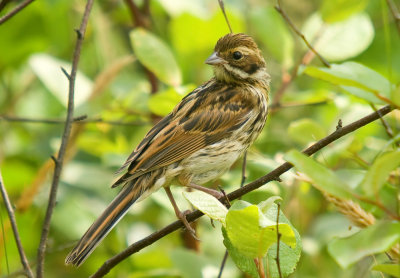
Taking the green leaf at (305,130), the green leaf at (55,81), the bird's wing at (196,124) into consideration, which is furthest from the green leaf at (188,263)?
the green leaf at (55,81)

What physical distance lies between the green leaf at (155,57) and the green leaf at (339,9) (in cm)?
94

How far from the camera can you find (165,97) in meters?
4.03

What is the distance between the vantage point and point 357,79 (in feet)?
6.44

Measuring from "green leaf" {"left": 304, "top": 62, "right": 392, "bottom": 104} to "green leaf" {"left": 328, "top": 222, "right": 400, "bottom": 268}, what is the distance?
15.2 inches

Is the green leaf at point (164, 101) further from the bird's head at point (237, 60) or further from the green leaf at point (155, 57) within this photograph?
the bird's head at point (237, 60)

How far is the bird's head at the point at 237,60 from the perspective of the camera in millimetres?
4270

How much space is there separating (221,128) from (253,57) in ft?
2.03

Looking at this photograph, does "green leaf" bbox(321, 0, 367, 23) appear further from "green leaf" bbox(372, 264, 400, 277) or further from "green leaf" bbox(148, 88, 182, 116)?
"green leaf" bbox(372, 264, 400, 277)

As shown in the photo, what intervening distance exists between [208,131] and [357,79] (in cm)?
234

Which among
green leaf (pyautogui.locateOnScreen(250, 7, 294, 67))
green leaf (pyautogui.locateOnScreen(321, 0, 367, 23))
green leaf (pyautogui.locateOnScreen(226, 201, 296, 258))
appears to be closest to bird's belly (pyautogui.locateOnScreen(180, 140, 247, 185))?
green leaf (pyautogui.locateOnScreen(250, 7, 294, 67))

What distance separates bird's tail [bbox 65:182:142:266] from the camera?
127 inches

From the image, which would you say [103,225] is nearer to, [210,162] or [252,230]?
[210,162]

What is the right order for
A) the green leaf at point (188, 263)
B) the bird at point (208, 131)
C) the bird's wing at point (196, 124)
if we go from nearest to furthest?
the green leaf at point (188, 263)
the bird at point (208, 131)
the bird's wing at point (196, 124)

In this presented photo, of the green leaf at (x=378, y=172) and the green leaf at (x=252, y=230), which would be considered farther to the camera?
the green leaf at (x=252, y=230)
